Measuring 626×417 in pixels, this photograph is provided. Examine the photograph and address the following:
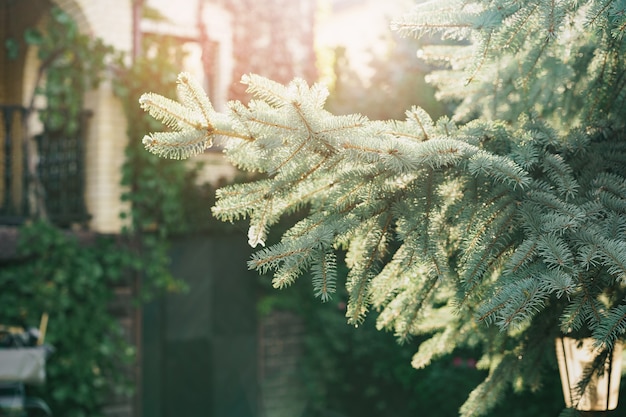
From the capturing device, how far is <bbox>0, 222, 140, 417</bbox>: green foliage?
21.3ft

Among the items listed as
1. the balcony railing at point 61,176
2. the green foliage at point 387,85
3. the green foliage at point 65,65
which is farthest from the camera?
the green foliage at point 387,85

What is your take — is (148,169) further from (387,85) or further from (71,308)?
(387,85)

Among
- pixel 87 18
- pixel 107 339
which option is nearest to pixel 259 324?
pixel 107 339

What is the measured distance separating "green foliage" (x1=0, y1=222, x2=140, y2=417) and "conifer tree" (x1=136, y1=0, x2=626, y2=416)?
4.61 meters

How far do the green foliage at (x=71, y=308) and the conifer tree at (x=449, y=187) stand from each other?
4.61m

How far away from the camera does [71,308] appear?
6.80 m

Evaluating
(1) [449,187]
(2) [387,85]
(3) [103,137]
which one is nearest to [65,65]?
(3) [103,137]

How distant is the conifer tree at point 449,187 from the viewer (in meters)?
2.08

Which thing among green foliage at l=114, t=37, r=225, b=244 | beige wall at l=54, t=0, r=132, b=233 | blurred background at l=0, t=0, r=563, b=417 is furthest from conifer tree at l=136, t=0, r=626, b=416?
beige wall at l=54, t=0, r=132, b=233

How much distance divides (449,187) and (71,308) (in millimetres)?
5262

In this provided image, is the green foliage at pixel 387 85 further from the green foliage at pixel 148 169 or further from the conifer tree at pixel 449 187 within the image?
the conifer tree at pixel 449 187

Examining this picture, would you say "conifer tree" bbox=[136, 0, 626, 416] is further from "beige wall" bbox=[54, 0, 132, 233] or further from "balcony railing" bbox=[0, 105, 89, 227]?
"balcony railing" bbox=[0, 105, 89, 227]

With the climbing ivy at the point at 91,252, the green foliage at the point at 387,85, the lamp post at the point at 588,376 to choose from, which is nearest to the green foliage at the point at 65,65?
the climbing ivy at the point at 91,252

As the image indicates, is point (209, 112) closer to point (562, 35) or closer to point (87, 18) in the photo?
point (562, 35)
